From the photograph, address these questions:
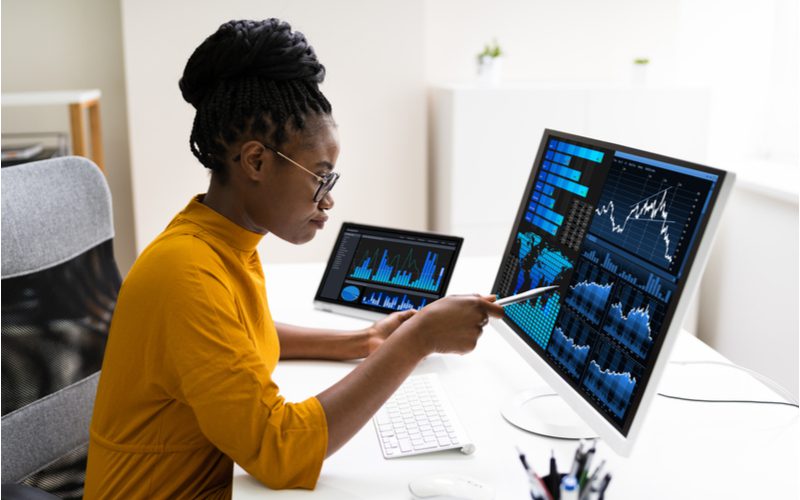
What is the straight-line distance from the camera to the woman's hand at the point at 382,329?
1469 mm

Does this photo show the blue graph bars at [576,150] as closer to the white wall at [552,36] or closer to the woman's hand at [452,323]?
the woman's hand at [452,323]

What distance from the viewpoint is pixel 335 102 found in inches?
128

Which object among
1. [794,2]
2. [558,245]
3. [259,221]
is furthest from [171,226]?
[794,2]

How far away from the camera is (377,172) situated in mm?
3365

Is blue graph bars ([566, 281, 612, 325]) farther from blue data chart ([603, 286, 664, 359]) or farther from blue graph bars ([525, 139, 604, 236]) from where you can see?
blue graph bars ([525, 139, 604, 236])

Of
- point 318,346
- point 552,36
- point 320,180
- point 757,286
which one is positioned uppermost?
point 552,36

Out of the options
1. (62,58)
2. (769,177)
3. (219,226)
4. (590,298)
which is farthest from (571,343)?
(62,58)

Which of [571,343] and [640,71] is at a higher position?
[640,71]

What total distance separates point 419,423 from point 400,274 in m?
0.51

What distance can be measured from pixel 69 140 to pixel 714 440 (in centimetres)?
296

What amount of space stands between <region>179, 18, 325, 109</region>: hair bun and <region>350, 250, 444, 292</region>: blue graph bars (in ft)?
1.96

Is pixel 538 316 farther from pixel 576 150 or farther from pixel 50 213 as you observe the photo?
pixel 50 213

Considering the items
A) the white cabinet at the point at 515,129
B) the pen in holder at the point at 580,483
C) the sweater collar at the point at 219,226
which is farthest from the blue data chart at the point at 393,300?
the white cabinet at the point at 515,129

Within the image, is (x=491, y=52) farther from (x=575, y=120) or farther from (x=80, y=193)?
(x=80, y=193)
